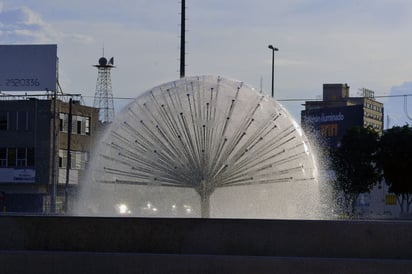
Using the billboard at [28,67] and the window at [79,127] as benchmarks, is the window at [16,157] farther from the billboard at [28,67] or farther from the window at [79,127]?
the window at [79,127]

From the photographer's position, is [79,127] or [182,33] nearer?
[182,33]

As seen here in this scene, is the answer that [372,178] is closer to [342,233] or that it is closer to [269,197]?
[269,197]

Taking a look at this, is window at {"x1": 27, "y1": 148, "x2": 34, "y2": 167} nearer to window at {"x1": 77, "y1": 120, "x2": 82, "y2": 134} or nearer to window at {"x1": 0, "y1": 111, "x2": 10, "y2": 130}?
window at {"x1": 0, "y1": 111, "x2": 10, "y2": 130}

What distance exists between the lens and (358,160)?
52.4m

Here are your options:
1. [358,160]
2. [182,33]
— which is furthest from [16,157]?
[182,33]

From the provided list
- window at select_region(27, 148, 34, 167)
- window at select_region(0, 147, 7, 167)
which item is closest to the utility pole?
window at select_region(27, 148, 34, 167)

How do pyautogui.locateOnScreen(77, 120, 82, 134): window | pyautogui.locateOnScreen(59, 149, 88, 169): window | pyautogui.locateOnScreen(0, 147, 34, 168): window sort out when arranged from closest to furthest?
1. pyautogui.locateOnScreen(0, 147, 34, 168): window
2. pyautogui.locateOnScreen(59, 149, 88, 169): window
3. pyautogui.locateOnScreen(77, 120, 82, 134): window

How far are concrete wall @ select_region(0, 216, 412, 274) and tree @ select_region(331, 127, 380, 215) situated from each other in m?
37.5

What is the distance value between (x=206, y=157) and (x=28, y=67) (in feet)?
163

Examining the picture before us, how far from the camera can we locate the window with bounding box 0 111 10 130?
62250mm

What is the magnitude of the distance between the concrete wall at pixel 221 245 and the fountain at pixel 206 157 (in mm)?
3555

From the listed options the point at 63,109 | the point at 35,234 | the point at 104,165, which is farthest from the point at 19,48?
the point at 35,234

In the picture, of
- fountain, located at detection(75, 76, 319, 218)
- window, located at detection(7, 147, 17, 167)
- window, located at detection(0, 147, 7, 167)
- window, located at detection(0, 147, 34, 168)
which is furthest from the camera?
window, located at detection(0, 147, 7, 167)

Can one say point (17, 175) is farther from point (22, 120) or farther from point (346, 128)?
point (346, 128)
